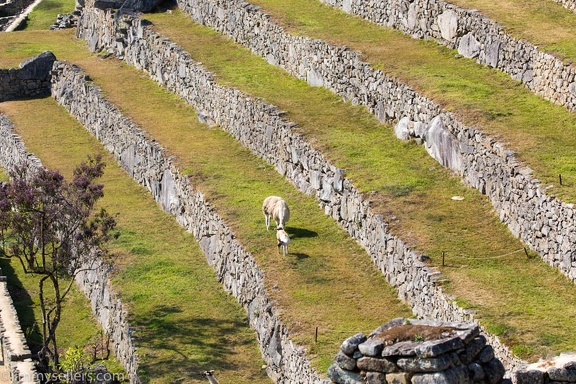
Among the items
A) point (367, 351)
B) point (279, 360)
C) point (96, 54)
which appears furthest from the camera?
point (96, 54)

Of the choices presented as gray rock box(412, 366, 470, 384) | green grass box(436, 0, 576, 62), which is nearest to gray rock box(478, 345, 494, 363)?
gray rock box(412, 366, 470, 384)

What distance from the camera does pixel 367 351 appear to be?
19953 mm

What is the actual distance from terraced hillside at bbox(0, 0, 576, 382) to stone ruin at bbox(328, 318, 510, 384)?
11.8 feet

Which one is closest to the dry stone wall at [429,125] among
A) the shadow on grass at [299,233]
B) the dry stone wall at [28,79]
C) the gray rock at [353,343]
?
the shadow on grass at [299,233]

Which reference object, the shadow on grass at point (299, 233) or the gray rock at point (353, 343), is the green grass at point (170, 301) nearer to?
the shadow on grass at point (299, 233)

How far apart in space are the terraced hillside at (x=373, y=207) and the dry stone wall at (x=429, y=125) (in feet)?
0.99

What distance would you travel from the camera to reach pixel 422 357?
1948 cm

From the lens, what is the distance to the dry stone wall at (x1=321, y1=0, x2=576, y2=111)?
33062 millimetres

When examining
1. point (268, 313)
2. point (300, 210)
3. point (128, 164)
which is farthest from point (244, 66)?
point (268, 313)

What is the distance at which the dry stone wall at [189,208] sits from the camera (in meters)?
28.1

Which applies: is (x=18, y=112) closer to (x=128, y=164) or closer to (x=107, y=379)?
(x=128, y=164)

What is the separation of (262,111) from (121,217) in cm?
458

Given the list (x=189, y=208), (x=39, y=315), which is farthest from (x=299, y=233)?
(x=39, y=315)

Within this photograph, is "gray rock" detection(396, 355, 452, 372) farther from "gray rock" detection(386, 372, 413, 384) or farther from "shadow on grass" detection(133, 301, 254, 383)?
"shadow on grass" detection(133, 301, 254, 383)
